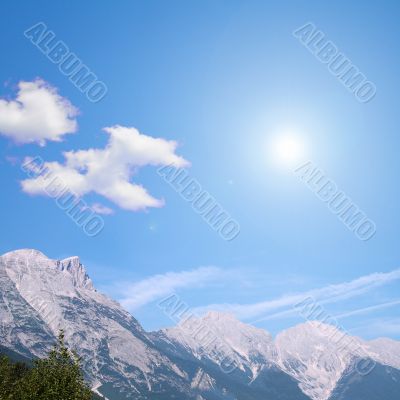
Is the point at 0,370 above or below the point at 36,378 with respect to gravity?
below

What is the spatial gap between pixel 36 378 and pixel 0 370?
2753 cm

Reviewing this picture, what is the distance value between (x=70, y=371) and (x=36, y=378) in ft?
12.6

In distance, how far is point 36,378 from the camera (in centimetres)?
4862

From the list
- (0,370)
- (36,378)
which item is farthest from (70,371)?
(0,370)

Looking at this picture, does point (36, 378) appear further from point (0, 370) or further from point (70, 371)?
point (0, 370)

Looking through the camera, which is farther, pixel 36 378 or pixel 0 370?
pixel 0 370

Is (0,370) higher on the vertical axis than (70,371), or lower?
lower

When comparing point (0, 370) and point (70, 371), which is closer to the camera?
point (70, 371)

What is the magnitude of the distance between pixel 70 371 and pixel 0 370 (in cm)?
2942

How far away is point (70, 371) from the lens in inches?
1938
